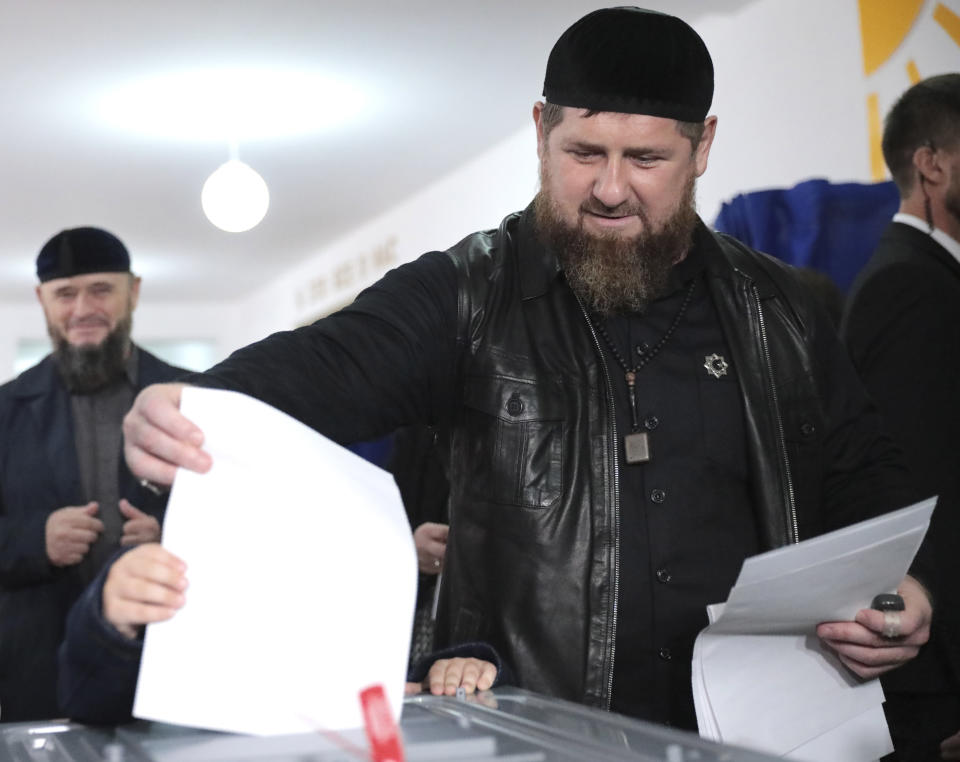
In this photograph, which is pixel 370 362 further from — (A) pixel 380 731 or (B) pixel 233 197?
(B) pixel 233 197

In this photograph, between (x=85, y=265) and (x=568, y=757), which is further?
(x=85, y=265)

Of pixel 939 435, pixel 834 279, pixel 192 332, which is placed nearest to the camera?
pixel 939 435

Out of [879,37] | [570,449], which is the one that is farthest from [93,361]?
[879,37]

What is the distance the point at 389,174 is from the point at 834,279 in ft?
18.4

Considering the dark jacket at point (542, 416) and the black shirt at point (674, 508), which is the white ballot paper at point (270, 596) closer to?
the dark jacket at point (542, 416)

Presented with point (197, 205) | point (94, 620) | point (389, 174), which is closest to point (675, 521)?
point (94, 620)

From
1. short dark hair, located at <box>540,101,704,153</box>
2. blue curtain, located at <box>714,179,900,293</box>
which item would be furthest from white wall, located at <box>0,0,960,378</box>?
short dark hair, located at <box>540,101,704,153</box>

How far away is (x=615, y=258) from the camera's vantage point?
1.63 metres

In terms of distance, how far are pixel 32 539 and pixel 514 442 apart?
1802 millimetres

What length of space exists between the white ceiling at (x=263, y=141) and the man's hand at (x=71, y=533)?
2.92 meters

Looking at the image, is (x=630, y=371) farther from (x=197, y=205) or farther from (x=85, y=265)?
(x=197, y=205)

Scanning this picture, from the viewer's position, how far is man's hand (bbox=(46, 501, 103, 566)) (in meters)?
2.90

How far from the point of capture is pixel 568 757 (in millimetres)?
888

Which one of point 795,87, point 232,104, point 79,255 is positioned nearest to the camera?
point 79,255
